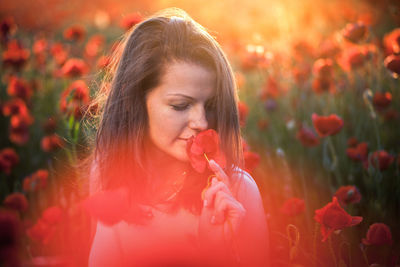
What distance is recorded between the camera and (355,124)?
204 cm

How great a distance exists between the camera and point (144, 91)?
108 cm

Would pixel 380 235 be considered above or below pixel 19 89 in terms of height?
below

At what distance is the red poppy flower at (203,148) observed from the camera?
81 cm

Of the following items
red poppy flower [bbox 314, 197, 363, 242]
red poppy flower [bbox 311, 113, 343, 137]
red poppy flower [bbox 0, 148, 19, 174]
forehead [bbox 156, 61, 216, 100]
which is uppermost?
forehead [bbox 156, 61, 216, 100]

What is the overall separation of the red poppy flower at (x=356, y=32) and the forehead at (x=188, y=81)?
116 centimetres

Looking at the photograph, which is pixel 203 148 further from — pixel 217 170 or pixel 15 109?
pixel 15 109

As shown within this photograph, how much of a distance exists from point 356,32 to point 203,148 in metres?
1.40

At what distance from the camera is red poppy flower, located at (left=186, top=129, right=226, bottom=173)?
31.7 inches

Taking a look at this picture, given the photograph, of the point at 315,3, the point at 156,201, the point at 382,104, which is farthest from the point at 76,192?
the point at 315,3

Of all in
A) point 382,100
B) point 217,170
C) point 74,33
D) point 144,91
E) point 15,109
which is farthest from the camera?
point 74,33

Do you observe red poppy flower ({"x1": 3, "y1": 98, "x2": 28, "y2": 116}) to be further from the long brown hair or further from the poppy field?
the long brown hair

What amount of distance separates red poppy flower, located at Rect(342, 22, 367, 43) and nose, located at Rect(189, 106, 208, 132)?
1251 millimetres

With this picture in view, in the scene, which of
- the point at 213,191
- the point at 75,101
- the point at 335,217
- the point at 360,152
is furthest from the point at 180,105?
the point at 360,152

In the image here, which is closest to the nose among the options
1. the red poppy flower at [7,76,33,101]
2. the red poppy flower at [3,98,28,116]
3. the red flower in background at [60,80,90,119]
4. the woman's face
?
the woman's face
